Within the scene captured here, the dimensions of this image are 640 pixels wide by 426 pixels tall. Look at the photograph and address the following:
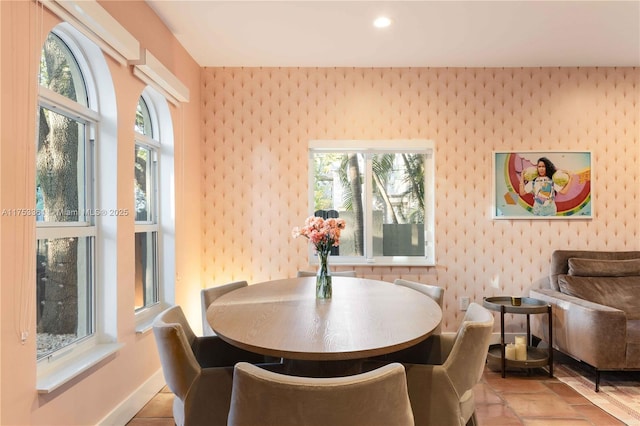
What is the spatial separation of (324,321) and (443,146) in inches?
105

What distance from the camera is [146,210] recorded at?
302 cm

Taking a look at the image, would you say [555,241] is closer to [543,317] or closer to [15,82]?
[543,317]

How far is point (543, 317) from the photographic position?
3.30 metres

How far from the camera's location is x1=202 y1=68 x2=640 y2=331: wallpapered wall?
373 cm

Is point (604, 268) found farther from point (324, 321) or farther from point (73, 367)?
point (73, 367)

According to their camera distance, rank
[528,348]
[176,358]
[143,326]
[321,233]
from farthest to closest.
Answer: [528,348] < [143,326] < [321,233] < [176,358]

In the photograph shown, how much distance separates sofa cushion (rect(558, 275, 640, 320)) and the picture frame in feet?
2.09

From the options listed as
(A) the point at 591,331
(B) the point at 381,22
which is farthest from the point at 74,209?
(A) the point at 591,331

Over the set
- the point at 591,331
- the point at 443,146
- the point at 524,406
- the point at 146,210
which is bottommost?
the point at 524,406

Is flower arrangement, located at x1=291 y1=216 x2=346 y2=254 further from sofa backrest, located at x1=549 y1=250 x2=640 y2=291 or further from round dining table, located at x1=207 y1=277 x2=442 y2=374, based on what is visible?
sofa backrest, located at x1=549 y1=250 x2=640 y2=291

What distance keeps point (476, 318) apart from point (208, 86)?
320cm

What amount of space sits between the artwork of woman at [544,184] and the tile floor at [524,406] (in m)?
1.56

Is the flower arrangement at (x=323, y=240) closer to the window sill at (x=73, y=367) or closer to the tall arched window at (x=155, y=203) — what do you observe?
the window sill at (x=73, y=367)

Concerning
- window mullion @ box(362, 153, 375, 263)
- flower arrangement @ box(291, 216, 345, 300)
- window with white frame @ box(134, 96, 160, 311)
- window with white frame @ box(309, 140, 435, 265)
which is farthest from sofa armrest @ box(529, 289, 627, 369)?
window with white frame @ box(134, 96, 160, 311)
